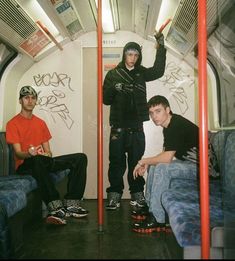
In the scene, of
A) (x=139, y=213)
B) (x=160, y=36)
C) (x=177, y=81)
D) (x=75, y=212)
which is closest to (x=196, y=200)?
(x=139, y=213)

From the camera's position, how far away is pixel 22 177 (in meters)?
3.38

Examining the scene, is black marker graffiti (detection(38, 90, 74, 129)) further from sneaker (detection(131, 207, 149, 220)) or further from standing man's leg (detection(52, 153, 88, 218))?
sneaker (detection(131, 207, 149, 220))

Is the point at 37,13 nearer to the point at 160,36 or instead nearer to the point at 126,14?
the point at 126,14

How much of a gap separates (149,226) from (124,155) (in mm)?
1464

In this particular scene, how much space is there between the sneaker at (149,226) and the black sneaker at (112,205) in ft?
2.98

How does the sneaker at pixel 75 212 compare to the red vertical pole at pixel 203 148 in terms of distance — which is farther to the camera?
the sneaker at pixel 75 212

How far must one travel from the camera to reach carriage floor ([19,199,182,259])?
2318 millimetres

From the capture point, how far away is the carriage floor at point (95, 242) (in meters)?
2.32

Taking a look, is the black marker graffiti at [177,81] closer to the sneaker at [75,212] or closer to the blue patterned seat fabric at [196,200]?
the blue patterned seat fabric at [196,200]

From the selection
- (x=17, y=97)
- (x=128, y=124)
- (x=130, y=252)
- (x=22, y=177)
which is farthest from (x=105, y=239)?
(x=17, y=97)

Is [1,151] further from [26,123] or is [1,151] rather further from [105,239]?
[105,239]

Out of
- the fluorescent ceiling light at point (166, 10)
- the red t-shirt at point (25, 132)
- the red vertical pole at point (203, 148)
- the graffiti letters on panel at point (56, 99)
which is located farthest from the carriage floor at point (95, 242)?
the fluorescent ceiling light at point (166, 10)

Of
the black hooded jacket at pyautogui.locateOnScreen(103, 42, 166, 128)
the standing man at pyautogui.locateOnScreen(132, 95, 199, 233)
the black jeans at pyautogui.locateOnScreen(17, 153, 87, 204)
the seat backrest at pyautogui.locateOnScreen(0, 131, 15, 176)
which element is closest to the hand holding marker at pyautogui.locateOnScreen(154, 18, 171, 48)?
the black hooded jacket at pyautogui.locateOnScreen(103, 42, 166, 128)

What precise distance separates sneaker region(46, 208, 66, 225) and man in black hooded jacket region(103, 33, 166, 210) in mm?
847
